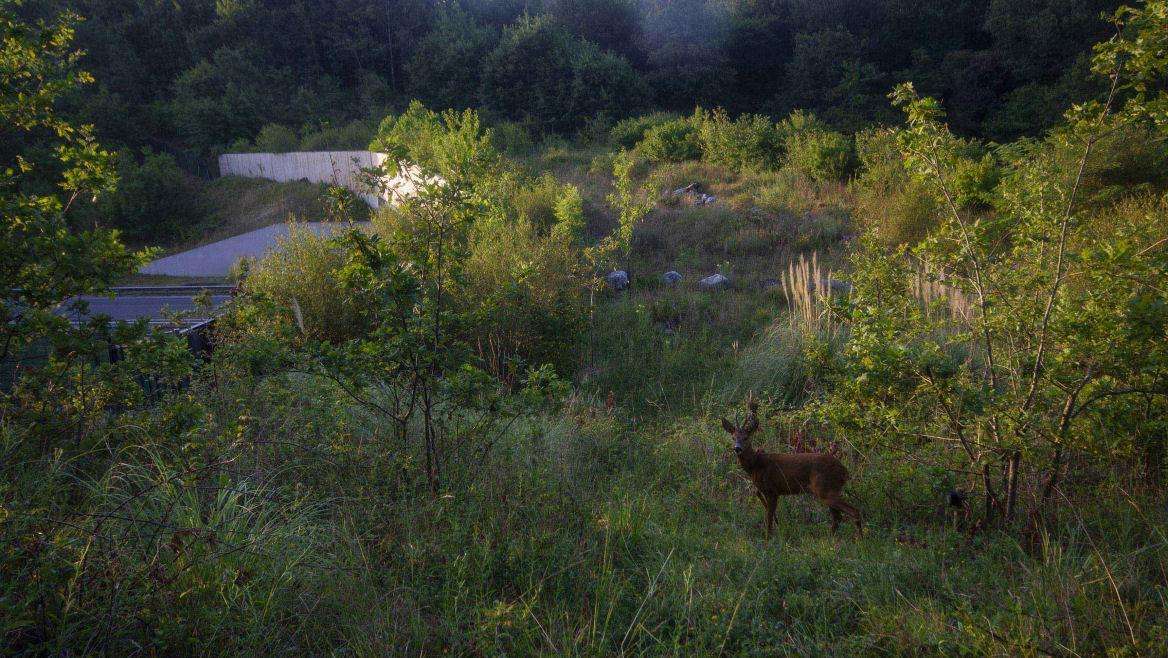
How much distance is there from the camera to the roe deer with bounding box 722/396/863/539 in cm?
386

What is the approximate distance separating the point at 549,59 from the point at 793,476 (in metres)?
34.0

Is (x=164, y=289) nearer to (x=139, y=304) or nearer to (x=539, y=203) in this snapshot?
(x=139, y=304)

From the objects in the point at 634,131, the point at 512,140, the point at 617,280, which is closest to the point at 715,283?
the point at 617,280

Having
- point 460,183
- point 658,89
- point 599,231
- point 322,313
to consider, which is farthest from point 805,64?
point 460,183

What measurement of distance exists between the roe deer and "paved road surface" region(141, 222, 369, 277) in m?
13.2

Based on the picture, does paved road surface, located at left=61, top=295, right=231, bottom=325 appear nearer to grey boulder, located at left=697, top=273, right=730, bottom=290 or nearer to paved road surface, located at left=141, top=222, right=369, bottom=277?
paved road surface, located at left=141, top=222, right=369, bottom=277

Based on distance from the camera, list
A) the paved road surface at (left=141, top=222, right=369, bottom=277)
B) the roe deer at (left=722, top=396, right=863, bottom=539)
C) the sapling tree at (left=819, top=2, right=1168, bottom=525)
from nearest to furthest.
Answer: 1. the sapling tree at (left=819, top=2, right=1168, bottom=525)
2. the roe deer at (left=722, top=396, right=863, bottom=539)
3. the paved road surface at (left=141, top=222, right=369, bottom=277)

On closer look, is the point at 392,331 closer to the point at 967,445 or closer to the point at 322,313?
the point at 967,445

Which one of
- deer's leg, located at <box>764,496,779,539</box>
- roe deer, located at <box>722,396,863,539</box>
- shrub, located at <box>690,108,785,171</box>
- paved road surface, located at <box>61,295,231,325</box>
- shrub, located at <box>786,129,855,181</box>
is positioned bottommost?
deer's leg, located at <box>764,496,779,539</box>

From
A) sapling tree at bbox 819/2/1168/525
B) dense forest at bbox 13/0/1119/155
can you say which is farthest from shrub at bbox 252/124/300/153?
sapling tree at bbox 819/2/1168/525

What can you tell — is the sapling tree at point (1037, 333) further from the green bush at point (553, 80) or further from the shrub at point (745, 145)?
the green bush at point (553, 80)

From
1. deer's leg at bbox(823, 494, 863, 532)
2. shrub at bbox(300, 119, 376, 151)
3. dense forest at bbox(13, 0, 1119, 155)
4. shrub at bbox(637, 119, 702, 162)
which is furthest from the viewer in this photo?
shrub at bbox(300, 119, 376, 151)

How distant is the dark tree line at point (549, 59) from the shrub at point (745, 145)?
9.03 meters

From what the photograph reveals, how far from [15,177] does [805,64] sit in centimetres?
3519
